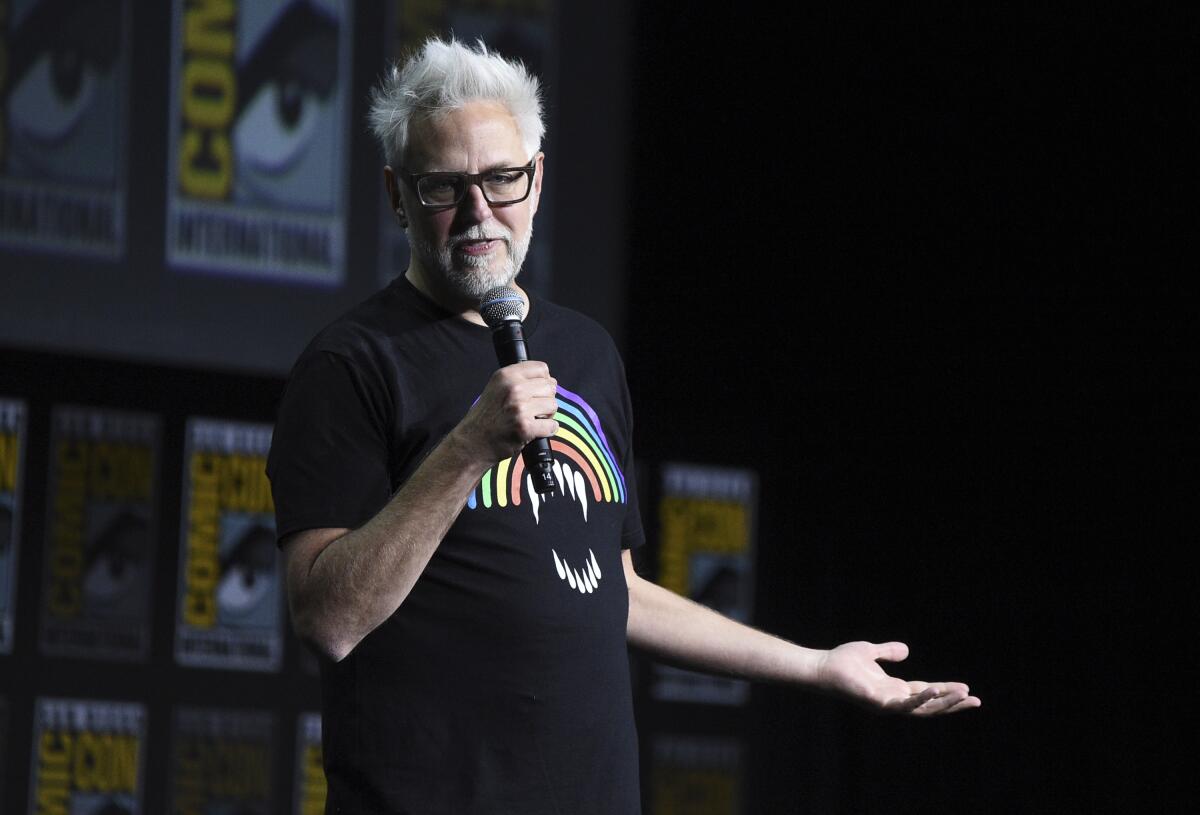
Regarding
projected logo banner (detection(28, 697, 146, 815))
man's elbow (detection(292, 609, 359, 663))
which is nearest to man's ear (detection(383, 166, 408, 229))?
man's elbow (detection(292, 609, 359, 663))

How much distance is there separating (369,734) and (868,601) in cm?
269

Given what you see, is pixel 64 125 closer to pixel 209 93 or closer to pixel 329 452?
pixel 209 93

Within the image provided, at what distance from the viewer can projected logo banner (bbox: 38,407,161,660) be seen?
2.96 meters

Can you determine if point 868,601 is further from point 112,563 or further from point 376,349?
point 376,349

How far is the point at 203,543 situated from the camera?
3.07 meters

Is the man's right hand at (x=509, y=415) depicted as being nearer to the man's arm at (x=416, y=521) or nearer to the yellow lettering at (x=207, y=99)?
the man's arm at (x=416, y=521)

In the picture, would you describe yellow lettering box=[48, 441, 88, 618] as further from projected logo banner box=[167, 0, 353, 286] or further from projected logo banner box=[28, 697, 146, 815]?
projected logo banner box=[167, 0, 353, 286]

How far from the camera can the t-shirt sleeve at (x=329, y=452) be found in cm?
131

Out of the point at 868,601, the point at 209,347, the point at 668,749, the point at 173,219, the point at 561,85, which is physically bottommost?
the point at 668,749

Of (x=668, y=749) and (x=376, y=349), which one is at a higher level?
(x=376, y=349)

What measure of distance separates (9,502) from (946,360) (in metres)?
2.15

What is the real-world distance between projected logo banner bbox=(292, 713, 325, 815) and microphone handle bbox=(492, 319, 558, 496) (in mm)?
1912

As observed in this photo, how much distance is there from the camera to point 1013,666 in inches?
144

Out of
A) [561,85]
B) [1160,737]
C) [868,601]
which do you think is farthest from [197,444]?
[1160,737]
